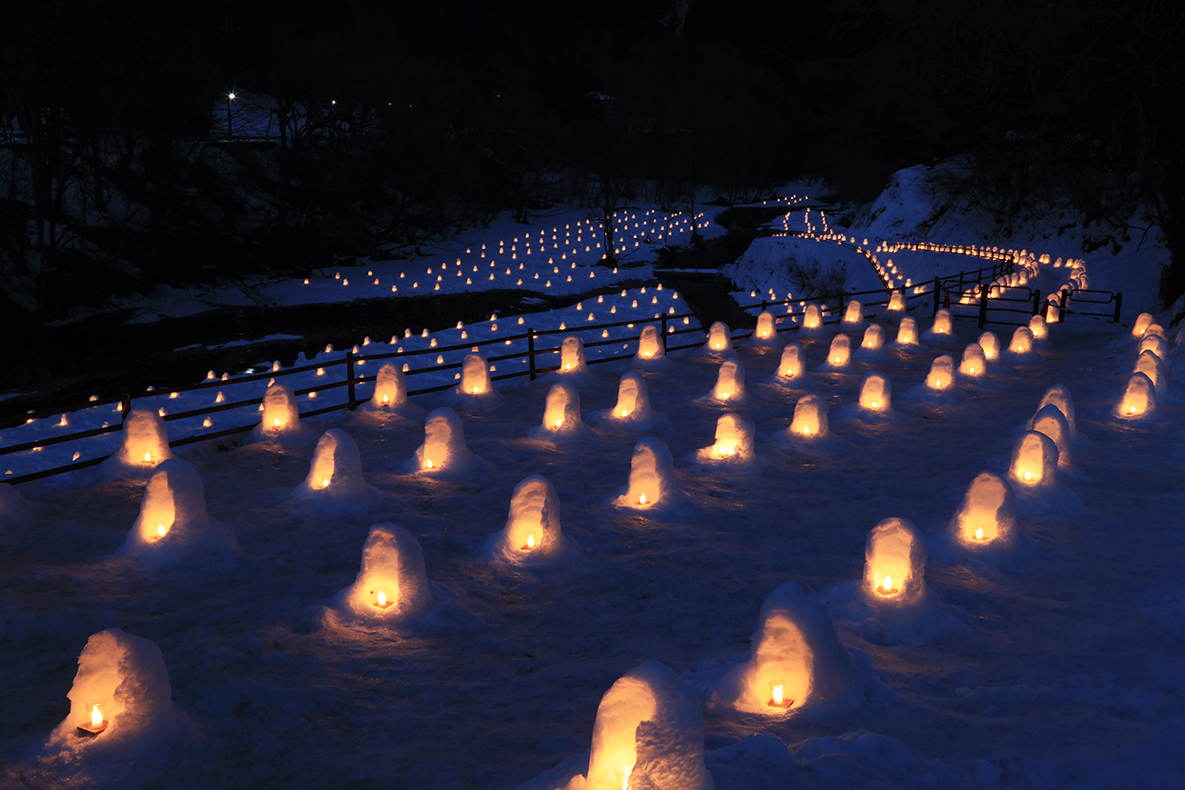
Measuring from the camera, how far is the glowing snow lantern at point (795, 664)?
6551mm

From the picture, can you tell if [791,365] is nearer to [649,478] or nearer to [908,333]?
[908,333]

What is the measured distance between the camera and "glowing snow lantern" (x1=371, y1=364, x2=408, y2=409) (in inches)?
606

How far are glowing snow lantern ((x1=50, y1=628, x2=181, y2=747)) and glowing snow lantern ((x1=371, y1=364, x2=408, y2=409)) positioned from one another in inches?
368

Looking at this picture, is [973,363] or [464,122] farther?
[464,122]

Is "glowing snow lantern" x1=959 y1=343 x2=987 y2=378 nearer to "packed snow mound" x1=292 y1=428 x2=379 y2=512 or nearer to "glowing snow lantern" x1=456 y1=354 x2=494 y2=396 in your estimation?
"glowing snow lantern" x1=456 y1=354 x2=494 y2=396

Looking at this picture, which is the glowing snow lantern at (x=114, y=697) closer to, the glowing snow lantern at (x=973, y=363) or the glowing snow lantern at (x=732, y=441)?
the glowing snow lantern at (x=732, y=441)

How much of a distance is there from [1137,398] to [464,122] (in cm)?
6050

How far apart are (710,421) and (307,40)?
54.9m

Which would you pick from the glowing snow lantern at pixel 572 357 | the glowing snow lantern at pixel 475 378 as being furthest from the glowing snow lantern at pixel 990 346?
the glowing snow lantern at pixel 475 378

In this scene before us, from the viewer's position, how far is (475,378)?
1623 centimetres

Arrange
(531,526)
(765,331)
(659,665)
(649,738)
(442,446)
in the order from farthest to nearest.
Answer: (765,331) < (442,446) < (531,526) < (659,665) < (649,738)

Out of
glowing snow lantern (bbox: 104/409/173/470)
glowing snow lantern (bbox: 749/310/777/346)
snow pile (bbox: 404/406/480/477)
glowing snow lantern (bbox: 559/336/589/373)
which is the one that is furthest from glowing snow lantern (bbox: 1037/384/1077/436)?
glowing snow lantern (bbox: 104/409/173/470)

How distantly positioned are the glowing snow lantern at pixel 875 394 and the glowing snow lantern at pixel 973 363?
375 cm

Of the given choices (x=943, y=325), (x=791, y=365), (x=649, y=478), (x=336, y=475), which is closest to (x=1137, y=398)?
(x=791, y=365)
